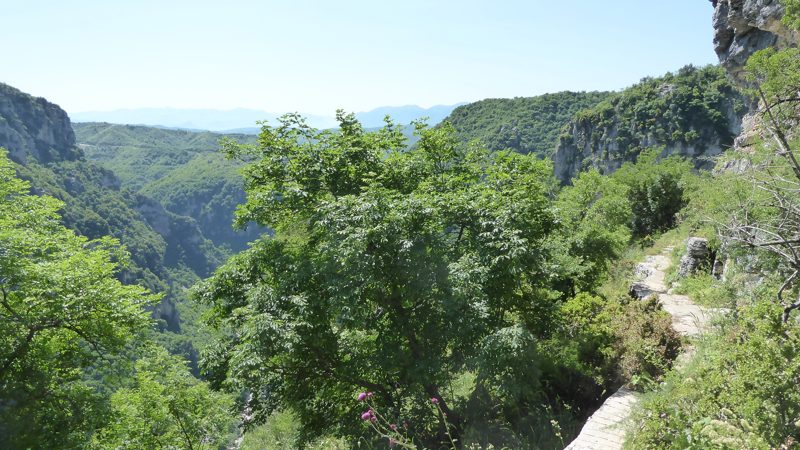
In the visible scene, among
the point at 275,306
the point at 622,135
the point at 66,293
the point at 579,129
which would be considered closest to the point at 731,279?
the point at 275,306

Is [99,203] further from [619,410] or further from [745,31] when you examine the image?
[619,410]

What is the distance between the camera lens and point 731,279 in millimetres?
9211

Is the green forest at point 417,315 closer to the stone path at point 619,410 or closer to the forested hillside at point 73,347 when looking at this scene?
the forested hillside at point 73,347

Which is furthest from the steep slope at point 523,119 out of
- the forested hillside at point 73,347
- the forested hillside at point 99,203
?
the forested hillside at point 73,347

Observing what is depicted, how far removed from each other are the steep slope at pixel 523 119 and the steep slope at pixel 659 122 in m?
12.2

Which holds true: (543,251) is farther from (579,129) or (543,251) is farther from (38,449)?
(579,129)

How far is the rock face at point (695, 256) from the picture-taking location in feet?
42.0

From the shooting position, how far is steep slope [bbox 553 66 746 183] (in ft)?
272

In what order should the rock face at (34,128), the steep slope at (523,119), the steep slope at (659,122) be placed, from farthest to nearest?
the rock face at (34,128)
the steep slope at (523,119)
the steep slope at (659,122)

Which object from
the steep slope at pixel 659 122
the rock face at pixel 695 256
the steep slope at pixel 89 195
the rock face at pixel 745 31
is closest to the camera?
the rock face at pixel 695 256

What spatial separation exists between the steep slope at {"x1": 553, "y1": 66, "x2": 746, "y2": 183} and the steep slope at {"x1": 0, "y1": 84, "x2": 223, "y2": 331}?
331ft

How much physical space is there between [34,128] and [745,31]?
171 metres

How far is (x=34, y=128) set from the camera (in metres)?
140

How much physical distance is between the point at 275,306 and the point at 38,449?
17.5ft
